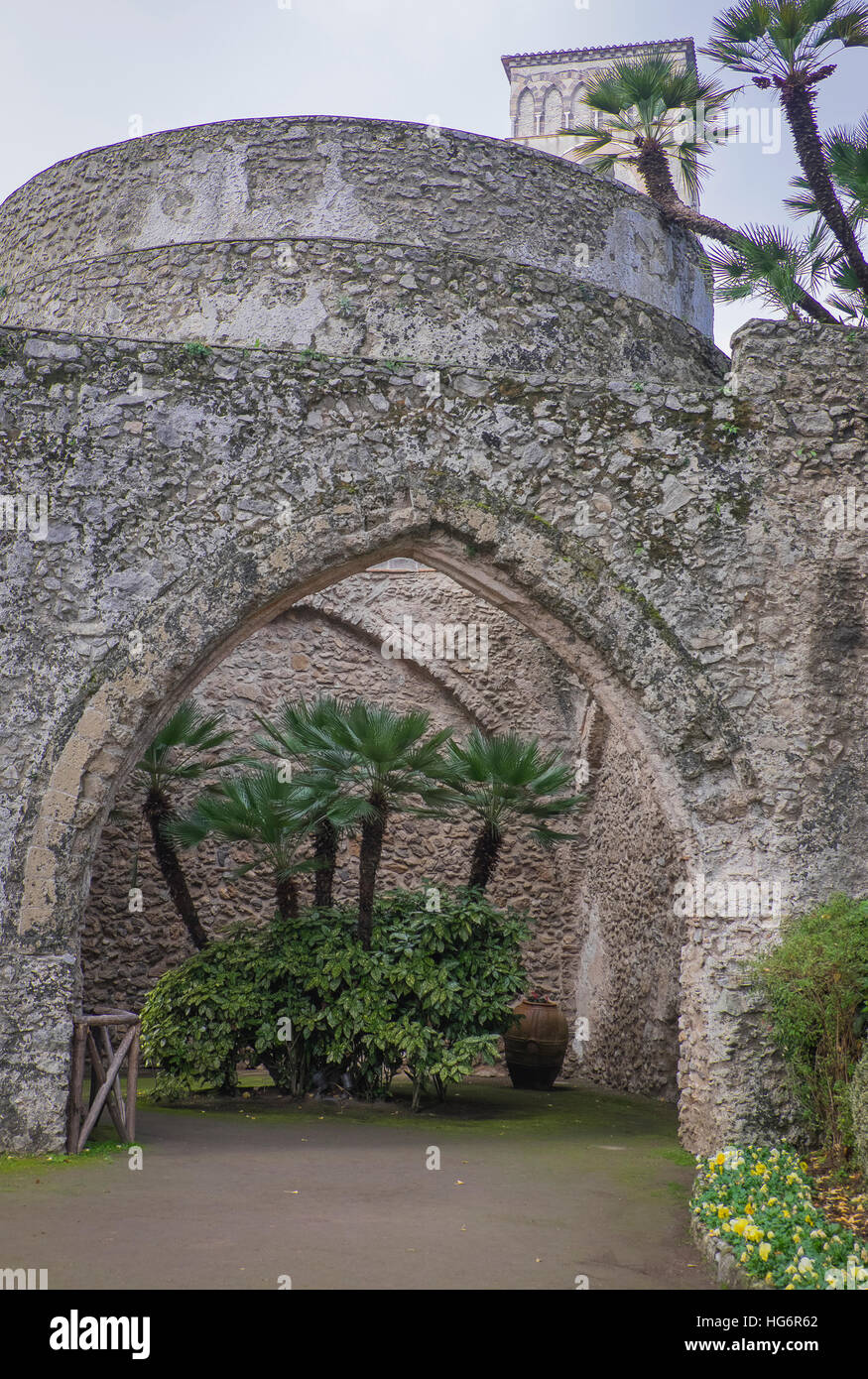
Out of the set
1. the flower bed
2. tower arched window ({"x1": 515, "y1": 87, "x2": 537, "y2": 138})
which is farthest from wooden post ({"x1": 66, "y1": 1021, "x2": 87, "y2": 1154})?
tower arched window ({"x1": 515, "y1": 87, "x2": 537, "y2": 138})

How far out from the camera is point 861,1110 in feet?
14.6

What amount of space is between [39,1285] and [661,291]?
1049 cm

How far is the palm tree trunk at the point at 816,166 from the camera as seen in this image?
11547 millimetres

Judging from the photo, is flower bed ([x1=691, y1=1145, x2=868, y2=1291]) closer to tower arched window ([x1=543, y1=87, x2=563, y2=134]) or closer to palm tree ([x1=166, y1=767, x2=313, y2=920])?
palm tree ([x1=166, y1=767, x2=313, y2=920])

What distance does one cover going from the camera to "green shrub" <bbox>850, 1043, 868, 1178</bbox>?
441 cm

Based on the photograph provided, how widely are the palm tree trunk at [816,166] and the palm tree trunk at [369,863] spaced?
7391mm

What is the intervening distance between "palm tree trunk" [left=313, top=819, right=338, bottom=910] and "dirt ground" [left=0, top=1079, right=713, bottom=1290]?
1.68 meters

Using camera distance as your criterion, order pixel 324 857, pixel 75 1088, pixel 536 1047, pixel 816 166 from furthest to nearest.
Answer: pixel 816 166
pixel 536 1047
pixel 324 857
pixel 75 1088

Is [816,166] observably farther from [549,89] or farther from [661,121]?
[549,89]

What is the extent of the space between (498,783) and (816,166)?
723 centimetres

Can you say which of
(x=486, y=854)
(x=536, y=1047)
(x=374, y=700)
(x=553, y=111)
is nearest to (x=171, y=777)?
(x=374, y=700)

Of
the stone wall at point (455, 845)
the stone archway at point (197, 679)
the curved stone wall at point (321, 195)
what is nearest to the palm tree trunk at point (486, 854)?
the stone wall at point (455, 845)
